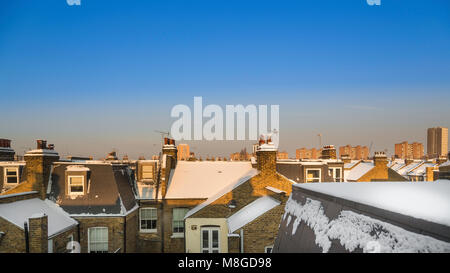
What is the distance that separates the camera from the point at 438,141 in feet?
167

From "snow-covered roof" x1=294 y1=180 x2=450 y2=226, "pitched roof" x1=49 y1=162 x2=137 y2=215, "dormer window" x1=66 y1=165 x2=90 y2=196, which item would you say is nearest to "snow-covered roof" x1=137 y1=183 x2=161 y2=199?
"pitched roof" x1=49 y1=162 x2=137 y2=215

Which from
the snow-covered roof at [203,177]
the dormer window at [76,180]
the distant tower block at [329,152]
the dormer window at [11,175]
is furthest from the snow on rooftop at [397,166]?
the dormer window at [11,175]

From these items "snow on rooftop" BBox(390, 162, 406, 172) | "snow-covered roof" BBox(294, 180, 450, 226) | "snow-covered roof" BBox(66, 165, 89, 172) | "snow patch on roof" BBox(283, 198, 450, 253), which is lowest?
"snow on rooftop" BBox(390, 162, 406, 172)

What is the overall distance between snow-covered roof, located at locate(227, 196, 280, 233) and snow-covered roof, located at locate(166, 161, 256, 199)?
242 cm

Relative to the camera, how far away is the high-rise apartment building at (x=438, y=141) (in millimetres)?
48709

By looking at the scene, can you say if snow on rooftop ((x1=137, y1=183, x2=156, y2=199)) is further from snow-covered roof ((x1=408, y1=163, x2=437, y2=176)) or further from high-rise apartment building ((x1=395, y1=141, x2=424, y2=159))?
high-rise apartment building ((x1=395, y1=141, x2=424, y2=159))

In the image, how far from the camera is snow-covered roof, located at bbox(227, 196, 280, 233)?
13.4 metres

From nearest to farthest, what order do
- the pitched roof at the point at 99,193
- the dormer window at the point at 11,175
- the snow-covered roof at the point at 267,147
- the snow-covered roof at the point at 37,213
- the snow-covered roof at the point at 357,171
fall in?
the snow-covered roof at the point at 37,213 < the pitched roof at the point at 99,193 < the snow-covered roof at the point at 267,147 < the dormer window at the point at 11,175 < the snow-covered roof at the point at 357,171

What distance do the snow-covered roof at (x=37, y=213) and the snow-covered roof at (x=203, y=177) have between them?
7.07m

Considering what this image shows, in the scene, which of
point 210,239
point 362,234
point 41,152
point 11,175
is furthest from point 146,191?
point 362,234

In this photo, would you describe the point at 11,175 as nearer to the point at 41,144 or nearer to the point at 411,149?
the point at 41,144

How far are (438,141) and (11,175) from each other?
72.9 metres

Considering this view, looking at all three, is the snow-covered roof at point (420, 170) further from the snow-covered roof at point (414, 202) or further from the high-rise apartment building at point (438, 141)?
the snow-covered roof at point (414, 202)
